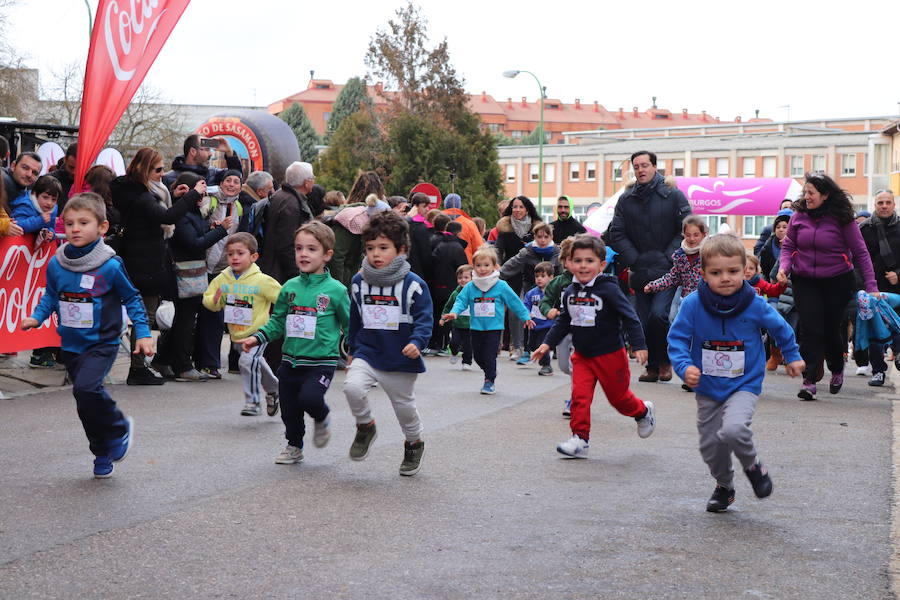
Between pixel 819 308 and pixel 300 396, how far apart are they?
5.98 m

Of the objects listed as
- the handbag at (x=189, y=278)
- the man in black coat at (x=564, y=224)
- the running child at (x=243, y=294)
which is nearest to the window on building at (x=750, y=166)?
the man in black coat at (x=564, y=224)

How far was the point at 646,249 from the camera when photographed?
42.0ft

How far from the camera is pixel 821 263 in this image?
37.4ft

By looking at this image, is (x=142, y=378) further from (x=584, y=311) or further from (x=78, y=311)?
(x=584, y=311)

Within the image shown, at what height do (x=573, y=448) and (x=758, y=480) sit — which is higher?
(x=758, y=480)

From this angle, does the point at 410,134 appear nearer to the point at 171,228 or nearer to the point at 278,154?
the point at 278,154

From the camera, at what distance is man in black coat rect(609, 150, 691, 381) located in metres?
12.5

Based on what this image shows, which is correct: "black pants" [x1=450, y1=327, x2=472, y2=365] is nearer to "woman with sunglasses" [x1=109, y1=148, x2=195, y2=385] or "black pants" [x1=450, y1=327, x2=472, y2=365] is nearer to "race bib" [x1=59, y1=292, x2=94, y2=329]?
"woman with sunglasses" [x1=109, y1=148, x2=195, y2=385]

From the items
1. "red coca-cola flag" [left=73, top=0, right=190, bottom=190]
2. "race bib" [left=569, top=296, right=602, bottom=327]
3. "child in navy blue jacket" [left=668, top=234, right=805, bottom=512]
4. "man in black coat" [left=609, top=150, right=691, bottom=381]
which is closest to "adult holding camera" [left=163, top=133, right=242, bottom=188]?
"red coca-cola flag" [left=73, top=0, right=190, bottom=190]

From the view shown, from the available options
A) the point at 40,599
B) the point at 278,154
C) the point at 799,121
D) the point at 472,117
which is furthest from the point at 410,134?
the point at 799,121

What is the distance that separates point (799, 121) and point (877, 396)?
317 feet

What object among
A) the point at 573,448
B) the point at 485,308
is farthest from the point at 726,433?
the point at 485,308

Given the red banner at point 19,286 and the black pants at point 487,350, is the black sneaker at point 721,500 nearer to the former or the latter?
the black pants at point 487,350

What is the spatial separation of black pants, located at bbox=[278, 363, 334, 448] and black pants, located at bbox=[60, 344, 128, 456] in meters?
1.06
